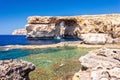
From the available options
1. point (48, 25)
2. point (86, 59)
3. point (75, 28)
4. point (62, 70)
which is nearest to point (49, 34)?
point (48, 25)

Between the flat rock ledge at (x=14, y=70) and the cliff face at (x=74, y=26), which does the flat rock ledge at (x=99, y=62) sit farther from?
the cliff face at (x=74, y=26)

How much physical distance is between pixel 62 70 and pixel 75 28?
76413 millimetres

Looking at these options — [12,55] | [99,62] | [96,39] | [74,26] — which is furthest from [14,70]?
[74,26]

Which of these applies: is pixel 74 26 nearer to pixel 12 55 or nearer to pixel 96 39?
pixel 96 39

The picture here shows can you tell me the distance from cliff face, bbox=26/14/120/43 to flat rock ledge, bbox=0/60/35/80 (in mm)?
63254

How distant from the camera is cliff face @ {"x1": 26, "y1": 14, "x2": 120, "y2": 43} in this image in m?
75.2

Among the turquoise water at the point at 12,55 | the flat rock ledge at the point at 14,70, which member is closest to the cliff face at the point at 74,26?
the turquoise water at the point at 12,55

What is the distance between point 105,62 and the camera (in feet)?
48.2

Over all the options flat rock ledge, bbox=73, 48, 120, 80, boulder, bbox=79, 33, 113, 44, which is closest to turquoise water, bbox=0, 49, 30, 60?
boulder, bbox=79, 33, 113, 44

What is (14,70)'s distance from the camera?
36.6 ft

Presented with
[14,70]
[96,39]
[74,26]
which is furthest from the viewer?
[74,26]

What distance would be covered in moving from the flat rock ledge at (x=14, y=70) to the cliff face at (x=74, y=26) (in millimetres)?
63254

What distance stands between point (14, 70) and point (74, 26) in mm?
90324

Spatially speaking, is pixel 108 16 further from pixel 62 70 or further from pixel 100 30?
pixel 62 70
